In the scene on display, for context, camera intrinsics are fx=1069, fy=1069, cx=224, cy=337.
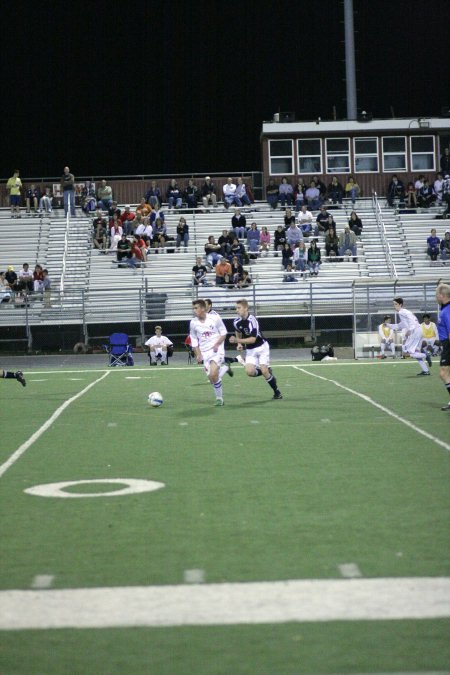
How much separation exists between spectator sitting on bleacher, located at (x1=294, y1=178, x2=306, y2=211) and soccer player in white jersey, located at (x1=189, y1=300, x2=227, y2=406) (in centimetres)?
2789

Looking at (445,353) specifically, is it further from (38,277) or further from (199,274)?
(38,277)

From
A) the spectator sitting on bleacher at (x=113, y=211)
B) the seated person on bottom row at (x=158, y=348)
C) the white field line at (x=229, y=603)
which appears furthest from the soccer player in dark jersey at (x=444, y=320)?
the spectator sitting on bleacher at (x=113, y=211)

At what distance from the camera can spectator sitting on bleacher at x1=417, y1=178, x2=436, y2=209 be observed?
45.0m

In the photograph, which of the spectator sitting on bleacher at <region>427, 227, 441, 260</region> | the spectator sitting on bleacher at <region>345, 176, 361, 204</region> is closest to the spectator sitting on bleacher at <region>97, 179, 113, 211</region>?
the spectator sitting on bleacher at <region>345, 176, 361, 204</region>

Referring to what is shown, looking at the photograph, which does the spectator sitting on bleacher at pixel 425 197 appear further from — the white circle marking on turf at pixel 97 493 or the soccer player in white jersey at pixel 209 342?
the white circle marking on turf at pixel 97 493

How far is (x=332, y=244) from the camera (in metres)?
40.8

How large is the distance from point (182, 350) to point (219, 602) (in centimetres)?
3105

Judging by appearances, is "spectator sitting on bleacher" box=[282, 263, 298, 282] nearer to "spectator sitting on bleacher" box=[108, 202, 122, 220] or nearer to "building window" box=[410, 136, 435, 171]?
"spectator sitting on bleacher" box=[108, 202, 122, 220]

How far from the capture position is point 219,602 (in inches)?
221

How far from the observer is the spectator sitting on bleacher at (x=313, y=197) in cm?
4415

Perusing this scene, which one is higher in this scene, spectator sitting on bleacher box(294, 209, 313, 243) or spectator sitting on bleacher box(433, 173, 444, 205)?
spectator sitting on bleacher box(433, 173, 444, 205)

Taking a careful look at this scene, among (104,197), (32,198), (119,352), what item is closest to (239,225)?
(104,197)

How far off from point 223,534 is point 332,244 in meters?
34.1

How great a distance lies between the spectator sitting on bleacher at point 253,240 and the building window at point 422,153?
10660 millimetres
